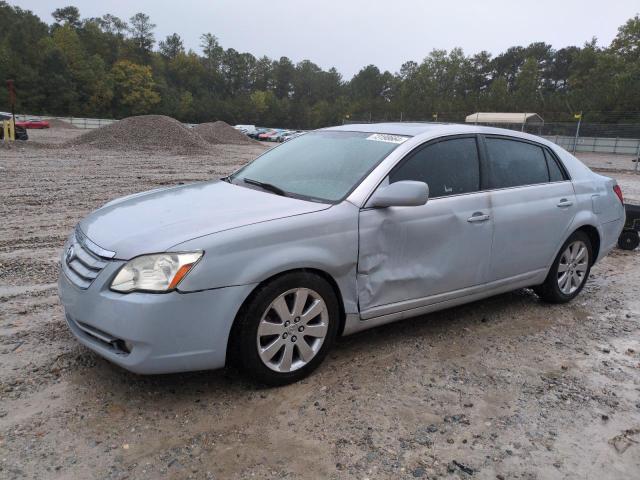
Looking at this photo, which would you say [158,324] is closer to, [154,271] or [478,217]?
[154,271]

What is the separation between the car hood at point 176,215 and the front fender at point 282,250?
7 cm

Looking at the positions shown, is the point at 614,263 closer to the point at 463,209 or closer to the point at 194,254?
the point at 463,209

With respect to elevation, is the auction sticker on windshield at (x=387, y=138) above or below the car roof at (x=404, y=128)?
below

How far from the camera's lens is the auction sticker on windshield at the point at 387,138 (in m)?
3.93

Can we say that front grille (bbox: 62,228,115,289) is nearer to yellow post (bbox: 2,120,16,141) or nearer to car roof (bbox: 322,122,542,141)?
car roof (bbox: 322,122,542,141)

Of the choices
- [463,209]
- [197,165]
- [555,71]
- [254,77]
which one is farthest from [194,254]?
[254,77]

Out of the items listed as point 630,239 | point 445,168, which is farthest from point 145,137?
point 445,168

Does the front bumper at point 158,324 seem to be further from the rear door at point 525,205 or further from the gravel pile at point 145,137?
the gravel pile at point 145,137

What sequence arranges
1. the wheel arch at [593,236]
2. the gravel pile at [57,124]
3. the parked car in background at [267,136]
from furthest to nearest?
the parked car in background at [267,136]
the gravel pile at [57,124]
the wheel arch at [593,236]

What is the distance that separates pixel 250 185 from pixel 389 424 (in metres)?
2.05

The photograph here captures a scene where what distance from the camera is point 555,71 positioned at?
113 meters

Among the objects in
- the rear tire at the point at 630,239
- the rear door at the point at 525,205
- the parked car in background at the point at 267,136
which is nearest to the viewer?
the rear door at the point at 525,205

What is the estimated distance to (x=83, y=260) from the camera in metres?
3.11

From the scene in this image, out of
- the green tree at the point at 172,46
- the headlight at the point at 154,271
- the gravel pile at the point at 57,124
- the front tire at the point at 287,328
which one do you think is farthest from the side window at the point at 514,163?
the green tree at the point at 172,46
